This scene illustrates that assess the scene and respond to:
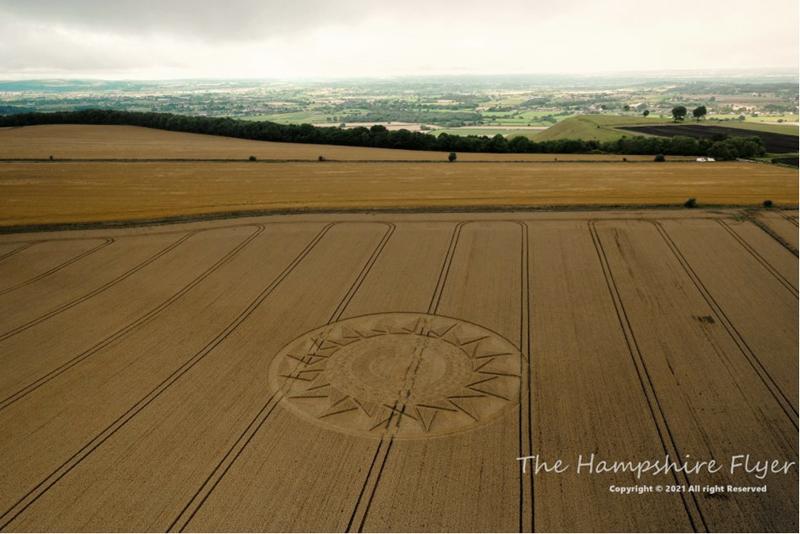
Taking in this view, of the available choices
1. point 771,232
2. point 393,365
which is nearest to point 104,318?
point 393,365

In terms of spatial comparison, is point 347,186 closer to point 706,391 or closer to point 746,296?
point 746,296

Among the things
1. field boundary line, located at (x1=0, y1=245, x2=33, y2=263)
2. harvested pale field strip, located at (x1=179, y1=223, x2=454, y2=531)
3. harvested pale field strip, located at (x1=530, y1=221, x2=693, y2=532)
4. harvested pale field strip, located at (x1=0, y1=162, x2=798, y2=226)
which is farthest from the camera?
harvested pale field strip, located at (x1=0, y1=162, x2=798, y2=226)

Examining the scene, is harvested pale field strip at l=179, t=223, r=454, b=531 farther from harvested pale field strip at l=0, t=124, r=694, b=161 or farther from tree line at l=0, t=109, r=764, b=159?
tree line at l=0, t=109, r=764, b=159

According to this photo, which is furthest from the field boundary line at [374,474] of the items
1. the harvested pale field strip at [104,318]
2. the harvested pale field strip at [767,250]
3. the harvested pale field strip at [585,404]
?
the harvested pale field strip at [767,250]

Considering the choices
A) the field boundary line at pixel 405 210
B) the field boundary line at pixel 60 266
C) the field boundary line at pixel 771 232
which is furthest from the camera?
the field boundary line at pixel 405 210

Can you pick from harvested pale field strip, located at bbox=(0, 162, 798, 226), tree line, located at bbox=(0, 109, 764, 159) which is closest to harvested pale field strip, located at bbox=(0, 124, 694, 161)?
tree line, located at bbox=(0, 109, 764, 159)

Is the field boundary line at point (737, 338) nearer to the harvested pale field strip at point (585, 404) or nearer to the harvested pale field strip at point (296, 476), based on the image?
the harvested pale field strip at point (585, 404)
